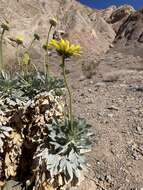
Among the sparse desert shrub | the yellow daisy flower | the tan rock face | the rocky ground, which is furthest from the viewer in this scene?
the tan rock face

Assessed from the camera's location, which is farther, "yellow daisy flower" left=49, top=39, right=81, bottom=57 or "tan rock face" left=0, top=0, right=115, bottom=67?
"tan rock face" left=0, top=0, right=115, bottom=67

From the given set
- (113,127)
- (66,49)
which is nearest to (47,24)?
(113,127)

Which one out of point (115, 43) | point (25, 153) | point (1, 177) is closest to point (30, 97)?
point (25, 153)

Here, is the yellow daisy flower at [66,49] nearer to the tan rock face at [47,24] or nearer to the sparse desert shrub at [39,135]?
the sparse desert shrub at [39,135]

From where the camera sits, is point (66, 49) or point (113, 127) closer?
point (66, 49)

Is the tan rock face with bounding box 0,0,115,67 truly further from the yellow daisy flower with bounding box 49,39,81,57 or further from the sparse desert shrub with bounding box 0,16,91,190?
the yellow daisy flower with bounding box 49,39,81,57

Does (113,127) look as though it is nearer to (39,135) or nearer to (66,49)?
(39,135)

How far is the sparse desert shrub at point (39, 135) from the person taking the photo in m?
4.59

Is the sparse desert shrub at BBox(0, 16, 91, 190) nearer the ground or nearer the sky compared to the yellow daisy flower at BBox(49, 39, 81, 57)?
nearer the ground

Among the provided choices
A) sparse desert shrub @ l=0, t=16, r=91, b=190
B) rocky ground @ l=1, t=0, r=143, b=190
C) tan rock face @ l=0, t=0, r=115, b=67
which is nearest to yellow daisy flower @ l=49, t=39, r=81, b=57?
sparse desert shrub @ l=0, t=16, r=91, b=190

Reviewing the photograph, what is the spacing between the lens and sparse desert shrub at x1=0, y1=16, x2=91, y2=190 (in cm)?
459

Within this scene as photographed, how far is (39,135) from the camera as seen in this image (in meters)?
4.92

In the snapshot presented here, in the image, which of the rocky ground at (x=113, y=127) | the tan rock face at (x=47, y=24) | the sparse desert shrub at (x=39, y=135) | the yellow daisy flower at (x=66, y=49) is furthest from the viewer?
the tan rock face at (x=47, y=24)

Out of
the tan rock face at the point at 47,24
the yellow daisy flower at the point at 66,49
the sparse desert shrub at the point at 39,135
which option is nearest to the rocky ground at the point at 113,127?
the sparse desert shrub at the point at 39,135
